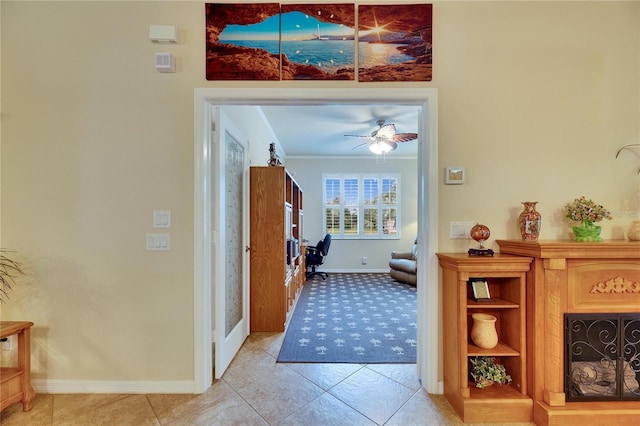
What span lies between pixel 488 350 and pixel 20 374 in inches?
114

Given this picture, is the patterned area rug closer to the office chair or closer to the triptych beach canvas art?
the office chair

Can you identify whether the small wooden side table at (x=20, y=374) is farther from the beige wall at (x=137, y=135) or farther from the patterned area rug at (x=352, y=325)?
the patterned area rug at (x=352, y=325)

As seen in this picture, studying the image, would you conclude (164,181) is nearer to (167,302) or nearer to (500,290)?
(167,302)

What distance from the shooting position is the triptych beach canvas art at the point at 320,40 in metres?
1.90

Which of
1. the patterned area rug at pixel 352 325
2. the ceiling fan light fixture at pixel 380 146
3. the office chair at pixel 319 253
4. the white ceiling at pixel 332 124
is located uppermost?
the white ceiling at pixel 332 124

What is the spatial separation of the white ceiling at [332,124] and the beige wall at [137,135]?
115cm

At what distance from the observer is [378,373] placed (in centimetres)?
215

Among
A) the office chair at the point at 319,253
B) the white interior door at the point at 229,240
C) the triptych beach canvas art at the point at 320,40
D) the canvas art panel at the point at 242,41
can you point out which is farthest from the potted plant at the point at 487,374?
the office chair at the point at 319,253

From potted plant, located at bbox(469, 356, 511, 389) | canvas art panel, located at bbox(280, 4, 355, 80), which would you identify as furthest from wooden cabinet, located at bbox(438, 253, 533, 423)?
canvas art panel, located at bbox(280, 4, 355, 80)

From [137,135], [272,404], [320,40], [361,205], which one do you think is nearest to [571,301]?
[272,404]

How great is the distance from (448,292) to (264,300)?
1909 mm

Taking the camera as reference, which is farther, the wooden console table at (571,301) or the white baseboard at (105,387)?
the white baseboard at (105,387)

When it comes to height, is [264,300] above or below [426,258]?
below

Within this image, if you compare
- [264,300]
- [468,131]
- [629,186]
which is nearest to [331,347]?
[264,300]
